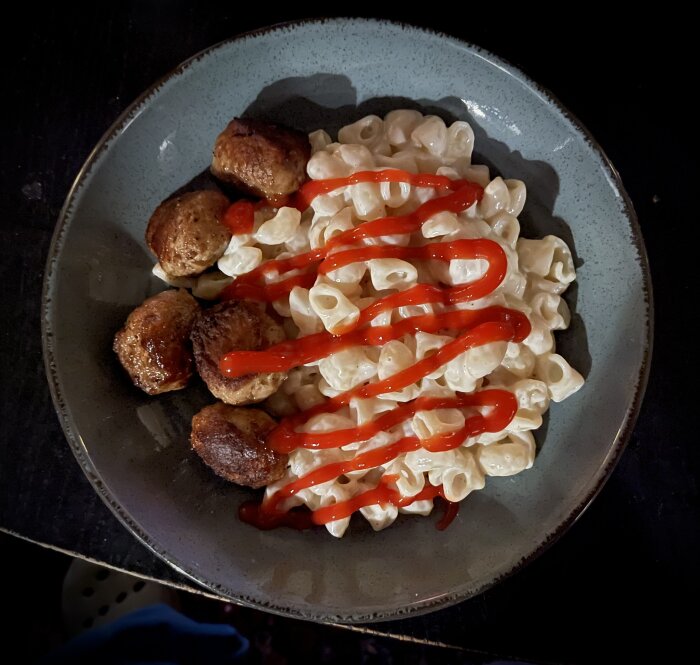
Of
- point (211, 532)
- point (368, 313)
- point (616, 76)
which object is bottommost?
point (211, 532)

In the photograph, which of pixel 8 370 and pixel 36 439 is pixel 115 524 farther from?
pixel 8 370

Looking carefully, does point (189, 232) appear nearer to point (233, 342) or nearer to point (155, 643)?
point (233, 342)

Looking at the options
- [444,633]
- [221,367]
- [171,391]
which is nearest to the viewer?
[221,367]

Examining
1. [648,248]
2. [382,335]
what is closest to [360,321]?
[382,335]

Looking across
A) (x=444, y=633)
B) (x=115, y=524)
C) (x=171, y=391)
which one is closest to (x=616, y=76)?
(x=171, y=391)

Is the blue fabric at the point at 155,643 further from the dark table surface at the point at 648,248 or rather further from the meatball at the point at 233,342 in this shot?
the meatball at the point at 233,342

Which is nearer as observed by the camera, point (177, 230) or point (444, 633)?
point (177, 230)
